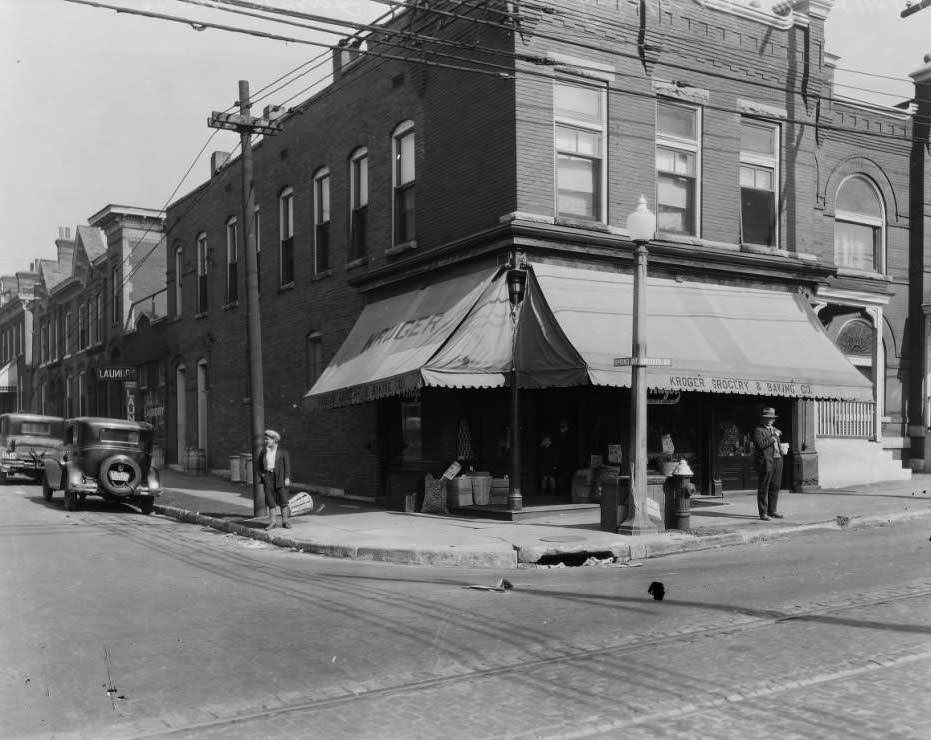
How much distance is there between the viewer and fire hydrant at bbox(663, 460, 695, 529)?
1372 centimetres

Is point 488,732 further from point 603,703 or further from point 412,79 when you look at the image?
point 412,79

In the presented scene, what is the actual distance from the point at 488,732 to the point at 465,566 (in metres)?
6.69

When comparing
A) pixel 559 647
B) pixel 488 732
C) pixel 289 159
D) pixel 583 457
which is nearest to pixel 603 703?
pixel 488 732

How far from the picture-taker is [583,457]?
666 inches

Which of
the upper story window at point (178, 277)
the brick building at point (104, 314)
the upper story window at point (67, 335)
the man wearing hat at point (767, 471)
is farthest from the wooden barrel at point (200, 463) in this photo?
the upper story window at point (67, 335)

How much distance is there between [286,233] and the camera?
24156 mm

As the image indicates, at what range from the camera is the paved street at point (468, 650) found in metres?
5.42

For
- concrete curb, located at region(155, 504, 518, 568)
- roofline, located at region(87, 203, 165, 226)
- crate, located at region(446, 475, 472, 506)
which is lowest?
concrete curb, located at region(155, 504, 518, 568)

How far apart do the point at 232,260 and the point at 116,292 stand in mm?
15849

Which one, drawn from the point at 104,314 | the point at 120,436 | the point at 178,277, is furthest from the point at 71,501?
the point at 104,314

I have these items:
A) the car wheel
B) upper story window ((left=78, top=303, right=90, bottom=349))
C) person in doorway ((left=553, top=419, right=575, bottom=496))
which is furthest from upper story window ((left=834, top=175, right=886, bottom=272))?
upper story window ((left=78, top=303, right=90, bottom=349))

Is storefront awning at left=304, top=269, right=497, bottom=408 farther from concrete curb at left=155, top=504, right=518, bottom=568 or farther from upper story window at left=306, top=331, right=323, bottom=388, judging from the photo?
upper story window at left=306, top=331, right=323, bottom=388

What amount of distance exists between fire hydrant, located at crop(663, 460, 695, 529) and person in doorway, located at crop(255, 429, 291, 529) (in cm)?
603

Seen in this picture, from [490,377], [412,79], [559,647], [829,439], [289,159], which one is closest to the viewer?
[559,647]
